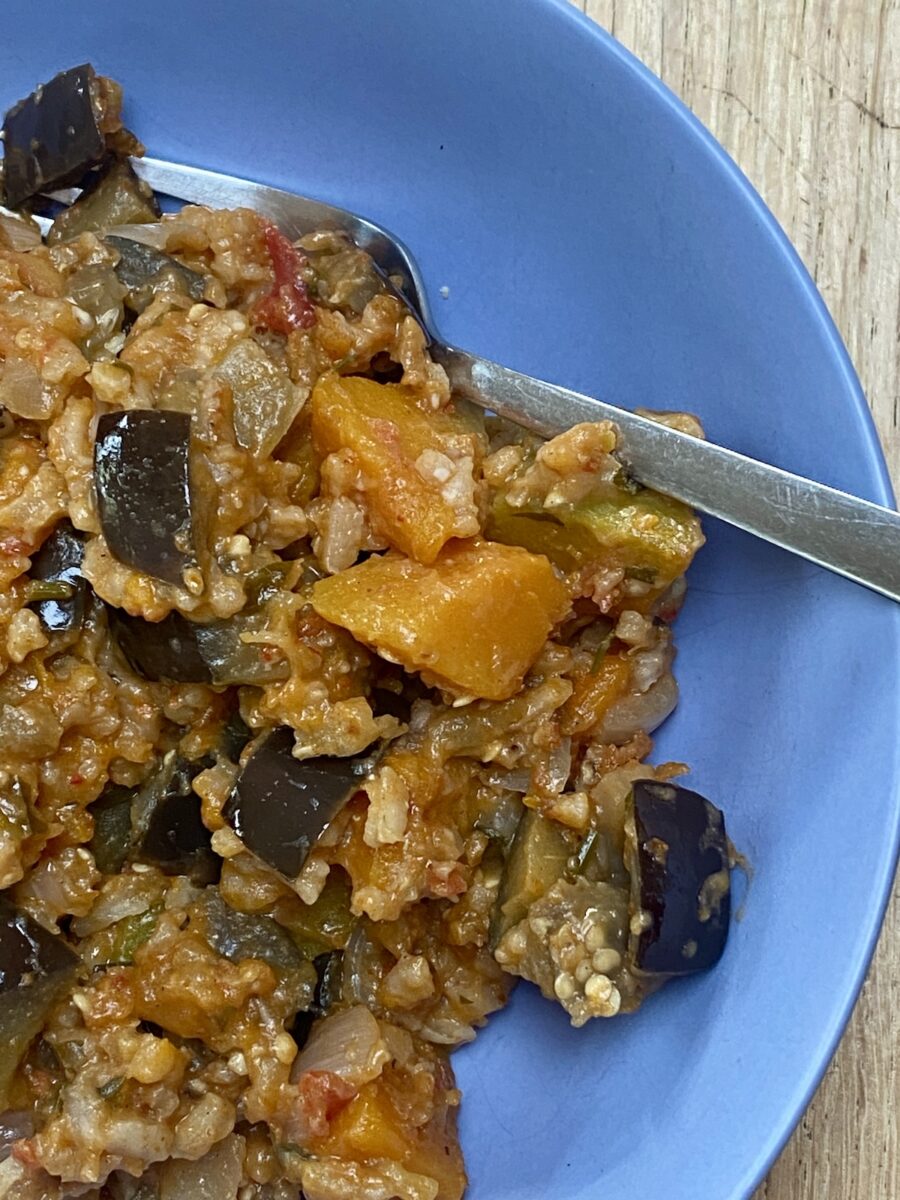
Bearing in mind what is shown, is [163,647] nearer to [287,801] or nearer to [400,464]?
[287,801]

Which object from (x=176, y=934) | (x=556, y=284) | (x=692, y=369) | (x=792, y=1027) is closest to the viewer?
(x=792, y=1027)

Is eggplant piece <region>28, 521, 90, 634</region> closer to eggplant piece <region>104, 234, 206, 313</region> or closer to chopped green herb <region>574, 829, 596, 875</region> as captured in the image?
eggplant piece <region>104, 234, 206, 313</region>

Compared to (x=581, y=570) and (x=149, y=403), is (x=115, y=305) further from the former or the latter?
(x=581, y=570)

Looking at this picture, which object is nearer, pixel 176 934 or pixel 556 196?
pixel 176 934

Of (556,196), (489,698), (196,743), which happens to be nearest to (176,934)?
(196,743)

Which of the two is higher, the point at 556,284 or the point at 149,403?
the point at 556,284
